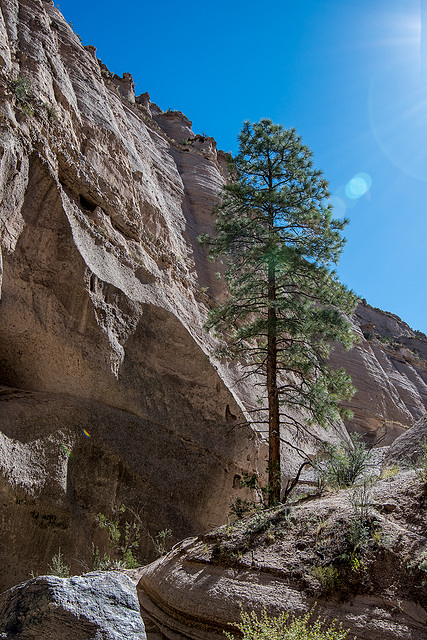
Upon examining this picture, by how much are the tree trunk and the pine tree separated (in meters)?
0.02

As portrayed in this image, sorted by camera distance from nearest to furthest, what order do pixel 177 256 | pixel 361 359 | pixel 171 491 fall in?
1. pixel 171 491
2. pixel 177 256
3. pixel 361 359

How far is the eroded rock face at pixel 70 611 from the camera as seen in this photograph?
10.9ft

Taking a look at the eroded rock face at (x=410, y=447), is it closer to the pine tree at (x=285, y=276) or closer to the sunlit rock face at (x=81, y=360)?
the pine tree at (x=285, y=276)

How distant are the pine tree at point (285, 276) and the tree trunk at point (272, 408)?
2cm

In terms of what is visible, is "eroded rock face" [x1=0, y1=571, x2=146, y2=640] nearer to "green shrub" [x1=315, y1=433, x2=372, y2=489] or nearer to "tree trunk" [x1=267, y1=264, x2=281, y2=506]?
"tree trunk" [x1=267, y1=264, x2=281, y2=506]

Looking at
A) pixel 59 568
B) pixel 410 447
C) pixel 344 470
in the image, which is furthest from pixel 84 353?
pixel 410 447

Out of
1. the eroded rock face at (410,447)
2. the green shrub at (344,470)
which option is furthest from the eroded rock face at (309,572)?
the green shrub at (344,470)

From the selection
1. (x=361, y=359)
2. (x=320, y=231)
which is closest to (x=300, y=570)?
(x=320, y=231)

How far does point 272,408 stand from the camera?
10.2 metres

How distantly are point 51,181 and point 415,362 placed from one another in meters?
37.4

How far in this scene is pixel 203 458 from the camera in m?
11.0

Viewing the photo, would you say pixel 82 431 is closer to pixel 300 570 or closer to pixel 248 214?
pixel 300 570

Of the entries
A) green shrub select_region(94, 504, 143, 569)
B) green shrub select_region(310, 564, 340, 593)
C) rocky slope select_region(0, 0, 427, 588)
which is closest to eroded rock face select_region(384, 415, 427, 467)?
green shrub select_region(310, 564, 340, 593)

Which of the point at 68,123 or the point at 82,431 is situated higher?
the point at 68,123
